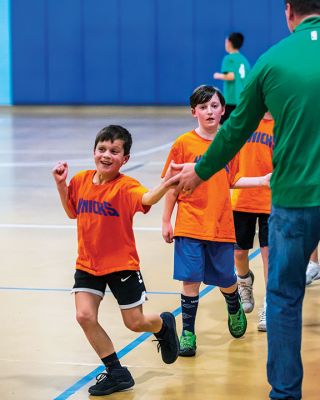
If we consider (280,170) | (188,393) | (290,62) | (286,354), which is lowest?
(188,393)

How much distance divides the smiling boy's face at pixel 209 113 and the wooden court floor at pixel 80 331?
144cm

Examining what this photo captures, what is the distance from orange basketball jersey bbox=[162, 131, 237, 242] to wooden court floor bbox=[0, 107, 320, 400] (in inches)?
29.8

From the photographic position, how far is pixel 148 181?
45.8ft

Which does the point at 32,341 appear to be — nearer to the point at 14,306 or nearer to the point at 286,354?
the point at 14,306

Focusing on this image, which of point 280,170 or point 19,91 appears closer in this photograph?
point 280,170

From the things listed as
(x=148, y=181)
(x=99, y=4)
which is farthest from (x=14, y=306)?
(x=99, y=4)

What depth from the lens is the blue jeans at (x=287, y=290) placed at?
4457 mm

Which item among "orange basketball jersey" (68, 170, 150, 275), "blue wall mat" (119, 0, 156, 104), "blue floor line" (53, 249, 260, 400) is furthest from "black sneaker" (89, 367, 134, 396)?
"blue wall mat" (119, 0, 156, 104)

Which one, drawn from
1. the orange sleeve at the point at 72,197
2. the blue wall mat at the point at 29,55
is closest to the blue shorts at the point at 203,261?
the orange sleeve at the point at 72,197

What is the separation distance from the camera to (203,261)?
615 cm

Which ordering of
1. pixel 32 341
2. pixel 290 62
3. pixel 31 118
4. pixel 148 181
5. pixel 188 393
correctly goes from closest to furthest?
pixel 290 62 < pixel 188 393 < pixel 32 341 < pixel 148 181 < pixel 31 118

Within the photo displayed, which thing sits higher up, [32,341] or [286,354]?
[286,354]

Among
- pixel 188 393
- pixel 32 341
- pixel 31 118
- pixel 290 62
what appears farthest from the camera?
pixel 31 118

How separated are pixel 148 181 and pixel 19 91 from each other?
52.2ft
